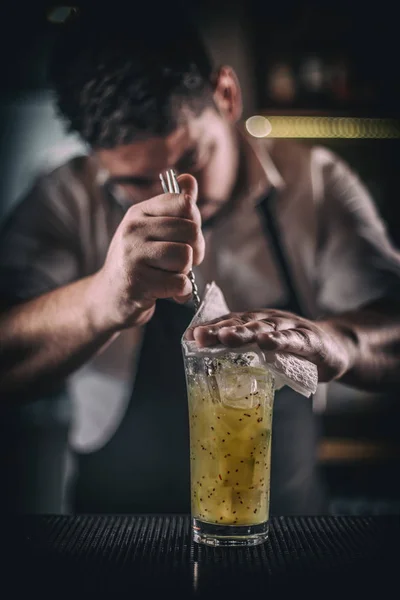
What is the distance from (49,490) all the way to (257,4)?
234 cm

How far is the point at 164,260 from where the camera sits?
4.78 ft

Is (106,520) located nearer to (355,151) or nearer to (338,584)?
(338,584)

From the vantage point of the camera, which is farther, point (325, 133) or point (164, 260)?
point (325, 133)

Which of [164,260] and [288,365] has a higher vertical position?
[164,260]

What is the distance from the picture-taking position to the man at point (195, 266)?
217 centimetres

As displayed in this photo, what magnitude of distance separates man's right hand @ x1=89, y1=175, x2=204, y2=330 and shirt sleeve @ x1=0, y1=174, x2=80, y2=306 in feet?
2.07

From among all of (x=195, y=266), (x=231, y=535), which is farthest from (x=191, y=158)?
(x=231, y=535)

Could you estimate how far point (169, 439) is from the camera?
2.21 meters

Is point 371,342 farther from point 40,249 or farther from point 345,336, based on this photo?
point 40,249

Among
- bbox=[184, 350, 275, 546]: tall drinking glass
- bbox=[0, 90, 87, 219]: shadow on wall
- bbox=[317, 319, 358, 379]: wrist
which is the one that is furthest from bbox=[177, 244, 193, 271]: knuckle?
bbox=[0, 90, 87, 219]: shadow on wall

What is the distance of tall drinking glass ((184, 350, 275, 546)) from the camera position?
3.71 ft

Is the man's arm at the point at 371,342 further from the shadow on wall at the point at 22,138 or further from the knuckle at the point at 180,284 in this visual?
the shadow on wall at the point at 22,138

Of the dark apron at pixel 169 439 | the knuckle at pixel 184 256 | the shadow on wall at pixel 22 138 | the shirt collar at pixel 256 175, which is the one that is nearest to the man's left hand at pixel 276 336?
the knuckle at pixel 184 256

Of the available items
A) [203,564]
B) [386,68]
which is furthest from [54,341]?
[386,68]
